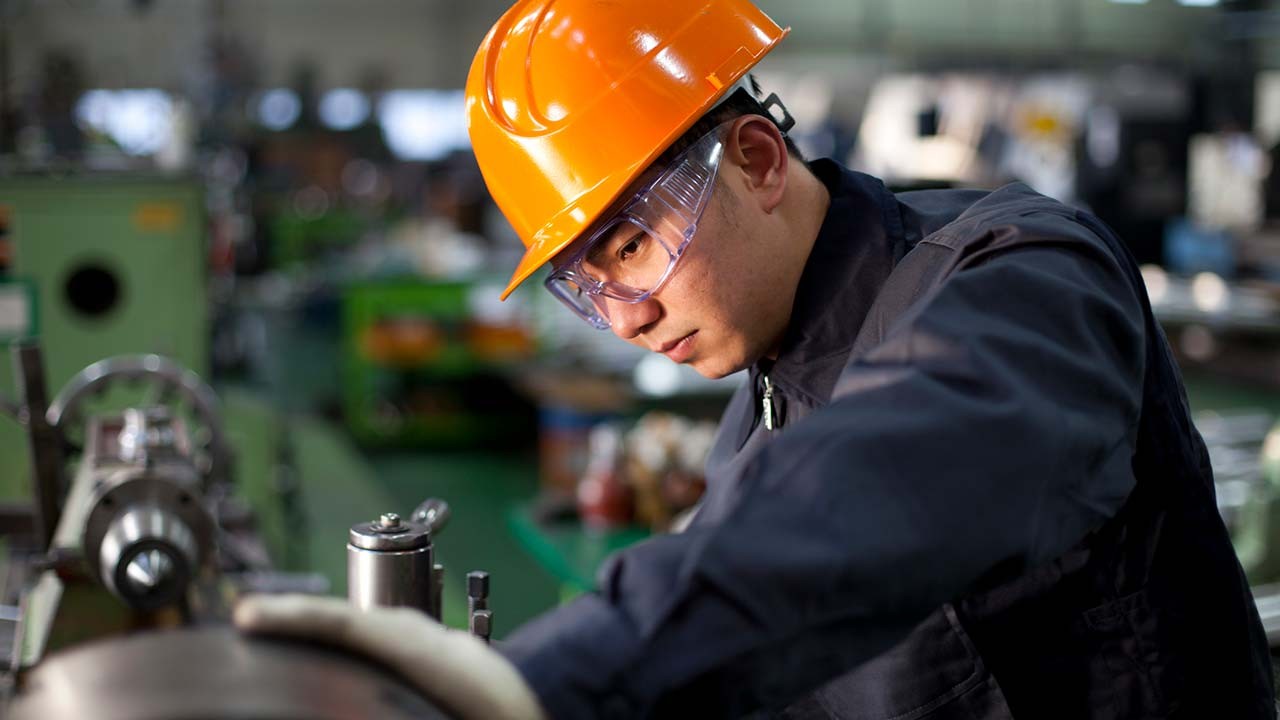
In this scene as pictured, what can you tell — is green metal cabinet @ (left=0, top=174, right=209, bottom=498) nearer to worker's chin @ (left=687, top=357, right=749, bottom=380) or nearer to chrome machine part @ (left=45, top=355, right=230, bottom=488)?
chrome machine part @ (left=45, top=355, right=230, bottom=488)

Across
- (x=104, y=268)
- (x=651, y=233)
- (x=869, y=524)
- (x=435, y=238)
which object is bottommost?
(x=435, y=238)

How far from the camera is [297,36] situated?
12555mm

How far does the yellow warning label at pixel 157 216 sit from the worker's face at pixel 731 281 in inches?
88.0

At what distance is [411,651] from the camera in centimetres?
61

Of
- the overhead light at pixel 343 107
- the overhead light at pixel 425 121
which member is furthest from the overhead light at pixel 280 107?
the overhead light at pixel 425 121

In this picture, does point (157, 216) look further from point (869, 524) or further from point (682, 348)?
point (869, 524)

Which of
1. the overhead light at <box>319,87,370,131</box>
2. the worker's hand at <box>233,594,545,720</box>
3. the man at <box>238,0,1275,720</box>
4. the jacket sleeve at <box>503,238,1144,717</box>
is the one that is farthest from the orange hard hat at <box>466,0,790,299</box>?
the overhead light at <box>319,87,370,131</box>

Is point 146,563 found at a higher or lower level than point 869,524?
lower

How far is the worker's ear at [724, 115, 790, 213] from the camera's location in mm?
1046

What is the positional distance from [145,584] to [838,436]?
3.25 feet

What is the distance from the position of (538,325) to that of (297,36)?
25.8 ft

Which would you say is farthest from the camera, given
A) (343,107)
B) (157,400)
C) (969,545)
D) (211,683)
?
(343,107)

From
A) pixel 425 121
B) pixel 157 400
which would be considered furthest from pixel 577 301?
pixel 425 121

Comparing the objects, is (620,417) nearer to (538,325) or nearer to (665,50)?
(538,325)
